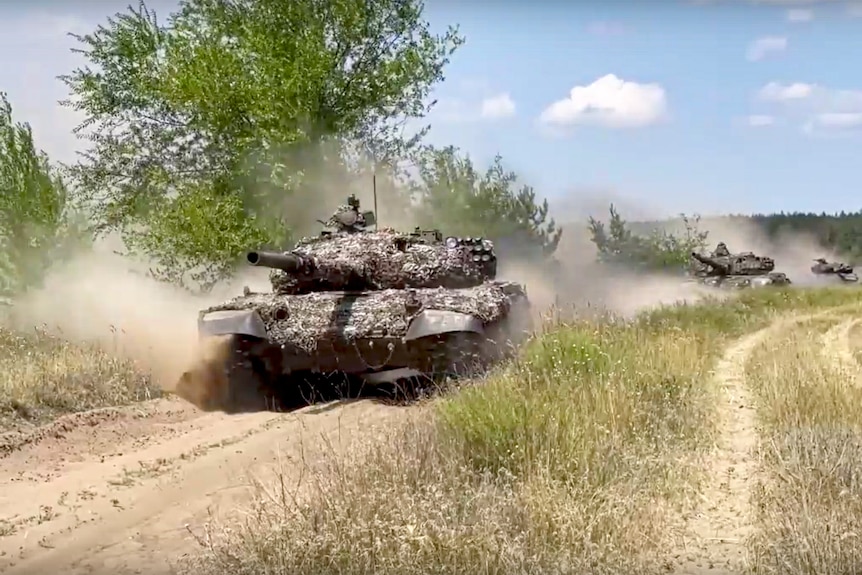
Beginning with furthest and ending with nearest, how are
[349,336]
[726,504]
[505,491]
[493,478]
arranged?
[349,336] → [726,504] → [493,478] → [505,491]

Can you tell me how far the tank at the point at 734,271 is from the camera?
2662 centimetres

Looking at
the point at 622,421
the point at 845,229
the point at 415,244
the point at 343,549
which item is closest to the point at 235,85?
the point at 415,244

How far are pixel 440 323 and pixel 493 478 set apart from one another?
4.50 m

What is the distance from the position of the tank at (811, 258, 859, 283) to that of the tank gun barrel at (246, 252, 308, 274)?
25.3 metres

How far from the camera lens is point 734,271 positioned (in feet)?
90.7

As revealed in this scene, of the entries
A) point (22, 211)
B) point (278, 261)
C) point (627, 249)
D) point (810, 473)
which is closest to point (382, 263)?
point (278, 261)

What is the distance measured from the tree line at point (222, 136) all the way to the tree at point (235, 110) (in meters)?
0.03

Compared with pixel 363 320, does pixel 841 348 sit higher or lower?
lower

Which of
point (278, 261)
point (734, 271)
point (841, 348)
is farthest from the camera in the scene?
point (734, 271)

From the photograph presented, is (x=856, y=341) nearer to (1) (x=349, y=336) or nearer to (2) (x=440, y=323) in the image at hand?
(2) (x=440, y=323)

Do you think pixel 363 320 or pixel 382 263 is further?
pixel 382 263

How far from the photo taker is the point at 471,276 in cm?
1225

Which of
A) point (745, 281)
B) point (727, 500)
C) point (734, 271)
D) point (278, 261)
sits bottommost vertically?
point (745, 281)

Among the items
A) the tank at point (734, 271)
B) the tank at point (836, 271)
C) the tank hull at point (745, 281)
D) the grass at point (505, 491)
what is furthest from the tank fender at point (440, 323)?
the tank at point (836, 271)
